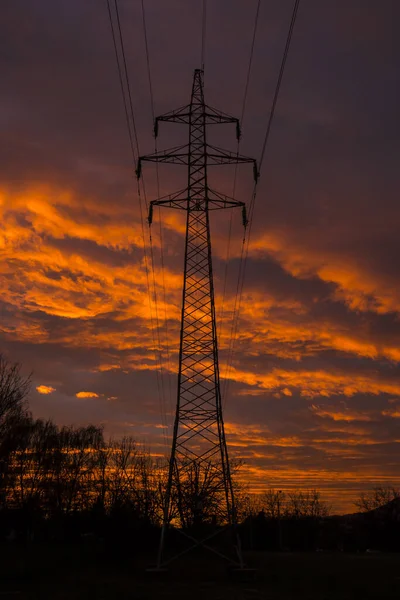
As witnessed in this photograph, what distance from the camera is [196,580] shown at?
26.4 metres

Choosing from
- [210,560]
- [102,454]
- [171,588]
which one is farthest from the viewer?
[102,454]

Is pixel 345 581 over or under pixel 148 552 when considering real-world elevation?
under

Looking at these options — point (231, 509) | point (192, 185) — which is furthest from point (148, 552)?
point (192, 185)

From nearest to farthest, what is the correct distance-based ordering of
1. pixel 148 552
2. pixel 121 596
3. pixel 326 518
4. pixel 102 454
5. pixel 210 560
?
1. pixel 121 596
2. pixel 210 560
3. pixel 148 552
4. pixel 102 454
5. pixel 326 518

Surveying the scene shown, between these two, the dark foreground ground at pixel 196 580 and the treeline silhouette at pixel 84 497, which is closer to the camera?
the dark foreground ground at pixel 196 580

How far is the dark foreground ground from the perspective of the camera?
22.5m

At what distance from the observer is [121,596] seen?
22.4 m

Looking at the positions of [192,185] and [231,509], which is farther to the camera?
[192,185]

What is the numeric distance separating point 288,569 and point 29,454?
162 ft

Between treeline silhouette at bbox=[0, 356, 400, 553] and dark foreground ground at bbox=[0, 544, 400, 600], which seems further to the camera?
treeline silhouette at bbox=[0, 356, 400, 553]

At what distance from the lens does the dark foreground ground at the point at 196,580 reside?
73.9 feet

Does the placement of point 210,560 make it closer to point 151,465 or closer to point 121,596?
point 121,596

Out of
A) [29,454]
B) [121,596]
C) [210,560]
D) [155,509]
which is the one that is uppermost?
[29,454]

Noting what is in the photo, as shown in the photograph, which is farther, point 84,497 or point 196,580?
point 84,497
